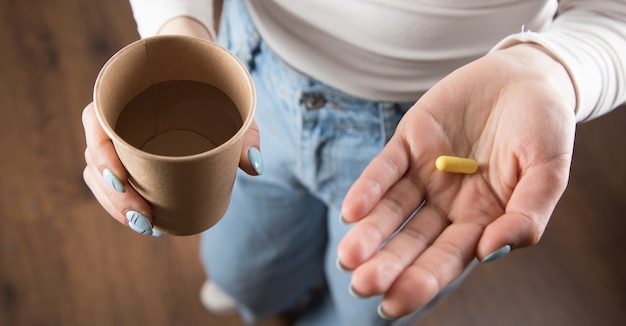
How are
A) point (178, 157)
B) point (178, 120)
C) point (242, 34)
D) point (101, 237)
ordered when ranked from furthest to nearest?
point (101, 237) → point (242, 34) → point (178, 120) → point (178, 157)

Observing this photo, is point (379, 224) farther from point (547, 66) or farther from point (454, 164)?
point (547, 66)

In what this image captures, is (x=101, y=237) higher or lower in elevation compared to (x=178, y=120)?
lower

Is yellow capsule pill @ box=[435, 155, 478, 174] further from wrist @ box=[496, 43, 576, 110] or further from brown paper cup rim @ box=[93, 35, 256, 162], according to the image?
brown paper cup rim @ box=[93, 35, 256, 162]

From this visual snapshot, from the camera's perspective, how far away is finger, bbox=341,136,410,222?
0.59 m

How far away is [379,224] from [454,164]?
0.37 feet

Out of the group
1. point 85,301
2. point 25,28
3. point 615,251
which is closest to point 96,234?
point 85,301

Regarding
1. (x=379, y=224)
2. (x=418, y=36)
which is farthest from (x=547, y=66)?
(x=379, y=224)

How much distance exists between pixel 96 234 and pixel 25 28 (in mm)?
632

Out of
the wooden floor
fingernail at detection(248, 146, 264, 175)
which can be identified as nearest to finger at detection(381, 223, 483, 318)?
fingernail at detection(248, 146, 264, 175)

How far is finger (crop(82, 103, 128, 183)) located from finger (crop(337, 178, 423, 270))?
0.73 ft

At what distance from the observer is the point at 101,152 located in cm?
56

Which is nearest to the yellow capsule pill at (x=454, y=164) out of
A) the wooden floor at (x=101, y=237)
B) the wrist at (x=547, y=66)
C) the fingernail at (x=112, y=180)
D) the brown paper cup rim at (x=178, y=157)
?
the wrist at (x=547, y=66)

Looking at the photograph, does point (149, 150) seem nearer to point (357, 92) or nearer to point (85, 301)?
point (357, 92)

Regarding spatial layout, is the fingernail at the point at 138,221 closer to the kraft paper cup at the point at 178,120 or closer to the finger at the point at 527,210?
the kraft paper cup at the point at 178,120
